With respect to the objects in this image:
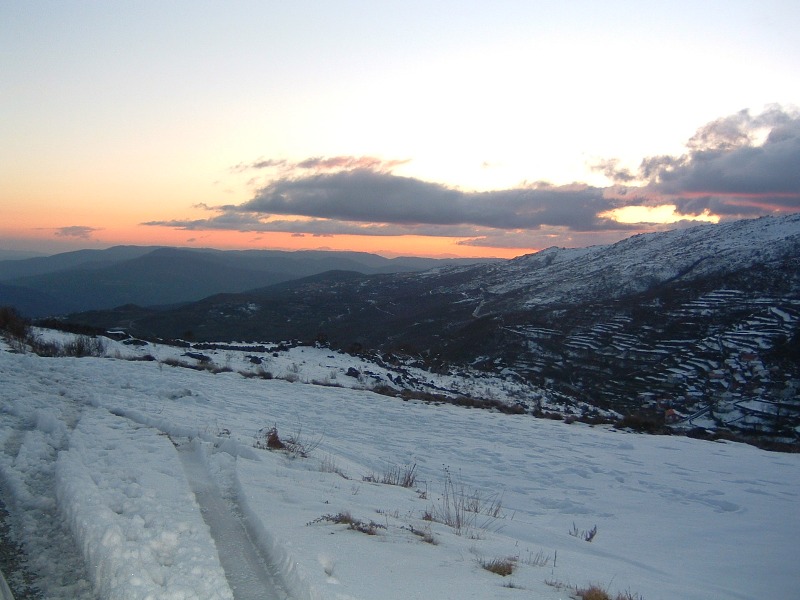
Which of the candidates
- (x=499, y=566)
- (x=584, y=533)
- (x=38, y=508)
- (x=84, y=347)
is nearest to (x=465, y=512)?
(x=584, y=533)

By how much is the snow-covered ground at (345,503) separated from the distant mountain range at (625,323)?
15355mm

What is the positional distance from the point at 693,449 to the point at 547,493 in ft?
19.7

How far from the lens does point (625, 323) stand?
47.0 metres

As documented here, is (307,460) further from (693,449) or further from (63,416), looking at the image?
(693,449)

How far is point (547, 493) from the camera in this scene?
8508 millimetres

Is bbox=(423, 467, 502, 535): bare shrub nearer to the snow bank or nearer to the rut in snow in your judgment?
the rut in snow

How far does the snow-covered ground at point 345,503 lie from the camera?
12.0 feet

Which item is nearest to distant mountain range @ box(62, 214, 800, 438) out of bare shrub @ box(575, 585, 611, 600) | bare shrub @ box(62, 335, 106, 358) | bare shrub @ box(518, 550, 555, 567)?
bare shrub @ box(62, 335, 106, 358)

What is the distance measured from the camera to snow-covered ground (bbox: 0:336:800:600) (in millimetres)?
3664

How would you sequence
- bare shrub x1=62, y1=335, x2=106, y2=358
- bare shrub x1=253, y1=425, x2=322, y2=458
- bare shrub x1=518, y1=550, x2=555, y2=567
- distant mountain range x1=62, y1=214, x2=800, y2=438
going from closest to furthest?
bare shrub x1=518, y1=550, x2=555, y2=567, bare shrub x1=253, y1=425, x2=322, y2=458, bare shrub x1=62, y1=335, x2=106, y2=358, distant mountain range x1=62, y1=214, x2=800, y2=438

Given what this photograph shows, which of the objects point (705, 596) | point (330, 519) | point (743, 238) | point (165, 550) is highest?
point (743, 238)

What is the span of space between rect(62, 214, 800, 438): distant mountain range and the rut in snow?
20433 mm

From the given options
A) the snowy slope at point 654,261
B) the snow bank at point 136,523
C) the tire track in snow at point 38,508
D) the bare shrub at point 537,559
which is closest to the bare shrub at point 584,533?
the bare shrub at point 537,559

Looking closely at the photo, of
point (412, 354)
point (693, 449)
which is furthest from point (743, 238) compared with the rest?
point (693, 449)
